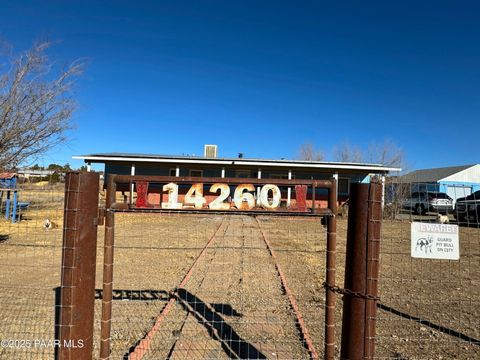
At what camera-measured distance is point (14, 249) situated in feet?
32.4

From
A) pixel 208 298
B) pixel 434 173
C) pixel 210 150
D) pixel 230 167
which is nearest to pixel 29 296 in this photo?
pixel 208 298

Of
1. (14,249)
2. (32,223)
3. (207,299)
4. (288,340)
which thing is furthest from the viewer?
(32,223)

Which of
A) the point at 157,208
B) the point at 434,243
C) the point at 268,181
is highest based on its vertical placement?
the point at 268,181

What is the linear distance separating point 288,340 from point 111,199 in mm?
2563

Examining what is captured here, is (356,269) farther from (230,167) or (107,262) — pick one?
(230,167)

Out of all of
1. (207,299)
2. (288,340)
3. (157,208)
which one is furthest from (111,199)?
(207,299)

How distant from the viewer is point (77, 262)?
2.74 meters

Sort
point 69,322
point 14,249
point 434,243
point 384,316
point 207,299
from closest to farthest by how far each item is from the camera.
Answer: point 69,322
point 434,243
point 384,316
point 207,299
point 14,249

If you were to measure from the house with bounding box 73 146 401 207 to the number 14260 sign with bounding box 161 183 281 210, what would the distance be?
68.3ft

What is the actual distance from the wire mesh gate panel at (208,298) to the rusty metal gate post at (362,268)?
0.69 feet

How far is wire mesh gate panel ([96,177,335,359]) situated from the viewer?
149 inches

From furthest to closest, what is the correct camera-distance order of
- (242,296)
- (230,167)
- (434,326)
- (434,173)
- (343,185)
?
(434,173) < (343,185) < (230,167) < (242,296) < (434,326)

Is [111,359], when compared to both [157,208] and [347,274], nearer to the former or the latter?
[157,208]

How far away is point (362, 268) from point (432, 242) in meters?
0.83
